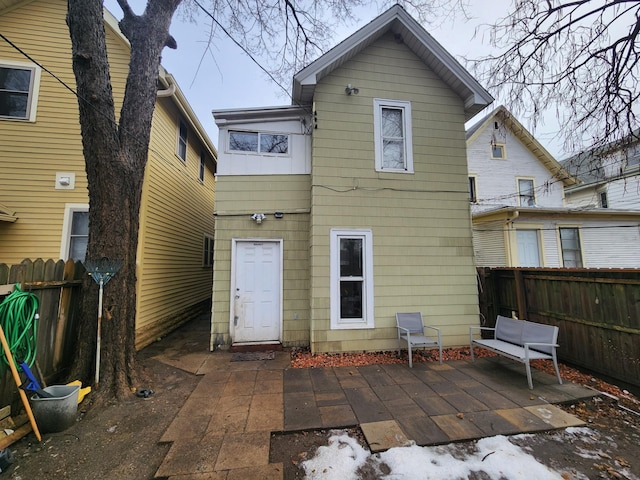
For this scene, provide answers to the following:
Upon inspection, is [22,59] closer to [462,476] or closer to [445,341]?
[462,476]

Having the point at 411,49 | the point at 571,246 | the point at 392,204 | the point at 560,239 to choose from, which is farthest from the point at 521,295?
the point at 571,246

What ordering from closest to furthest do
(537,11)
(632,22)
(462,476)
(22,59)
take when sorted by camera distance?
(462,476) → (632,22) → (537,11) → (22,59)

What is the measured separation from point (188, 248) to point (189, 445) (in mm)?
6731

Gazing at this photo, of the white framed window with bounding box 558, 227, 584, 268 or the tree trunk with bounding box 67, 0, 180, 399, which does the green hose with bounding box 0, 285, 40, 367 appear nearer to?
the tree trunk with bounding box 67, 0, 180, 399

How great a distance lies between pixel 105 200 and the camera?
372 centimetres

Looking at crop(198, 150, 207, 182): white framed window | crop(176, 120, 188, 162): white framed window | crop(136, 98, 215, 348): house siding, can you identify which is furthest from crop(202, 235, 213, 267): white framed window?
crop(176, 120, 188, 162): white framed window

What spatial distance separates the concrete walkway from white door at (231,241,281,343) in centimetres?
84

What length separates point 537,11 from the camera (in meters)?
4.34

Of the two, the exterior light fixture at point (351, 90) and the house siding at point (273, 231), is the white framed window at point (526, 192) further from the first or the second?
the house siding at point (273, 231)

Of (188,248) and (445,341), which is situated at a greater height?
(188,248)

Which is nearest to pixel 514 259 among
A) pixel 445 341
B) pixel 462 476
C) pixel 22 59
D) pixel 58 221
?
pixel 445 341

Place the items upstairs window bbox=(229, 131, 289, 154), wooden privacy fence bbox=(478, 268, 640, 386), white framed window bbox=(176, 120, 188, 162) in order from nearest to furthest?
wooden privacy fence bbox=(478, 268, 640, 386)
upstairs window bbox=(229, 131, 289, 154)
white framed window bbox=(176, 120, 188, 162)

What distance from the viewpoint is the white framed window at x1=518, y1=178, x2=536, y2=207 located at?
12.6m

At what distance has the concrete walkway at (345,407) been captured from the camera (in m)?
2.59
